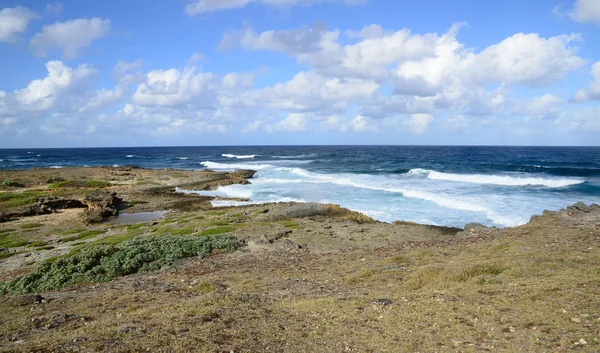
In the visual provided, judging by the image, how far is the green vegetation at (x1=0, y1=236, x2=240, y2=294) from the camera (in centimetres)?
1744

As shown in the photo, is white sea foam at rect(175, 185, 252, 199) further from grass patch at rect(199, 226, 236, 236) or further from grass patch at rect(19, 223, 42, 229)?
grass patch at rect(199, 226, 236, 236)

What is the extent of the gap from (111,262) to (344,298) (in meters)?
13.4

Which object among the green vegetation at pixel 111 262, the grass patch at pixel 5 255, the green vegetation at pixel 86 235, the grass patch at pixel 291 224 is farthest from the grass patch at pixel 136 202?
the green vegetation at pixel 111 262

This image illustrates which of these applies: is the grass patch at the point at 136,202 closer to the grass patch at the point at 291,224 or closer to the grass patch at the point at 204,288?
the grass patch at the point at 291,224

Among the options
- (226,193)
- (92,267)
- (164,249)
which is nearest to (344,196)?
(226,193)

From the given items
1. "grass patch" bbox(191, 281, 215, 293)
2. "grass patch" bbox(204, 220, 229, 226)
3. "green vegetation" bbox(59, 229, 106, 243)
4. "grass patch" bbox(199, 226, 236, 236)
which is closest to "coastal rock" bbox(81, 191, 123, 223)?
"green vegetation" bbox(59, 229, 106, 243)

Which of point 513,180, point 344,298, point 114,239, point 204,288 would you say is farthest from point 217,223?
point 513,180

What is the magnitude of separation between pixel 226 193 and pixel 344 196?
17.8 meters

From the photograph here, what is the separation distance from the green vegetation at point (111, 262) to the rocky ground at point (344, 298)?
104cm

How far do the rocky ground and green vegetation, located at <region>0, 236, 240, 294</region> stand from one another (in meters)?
1.04

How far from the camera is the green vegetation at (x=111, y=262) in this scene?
17438mm

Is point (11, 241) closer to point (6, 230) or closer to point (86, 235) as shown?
point (86, 235)

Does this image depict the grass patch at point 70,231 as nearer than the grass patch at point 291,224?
No

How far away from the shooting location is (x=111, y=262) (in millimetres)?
19359
